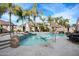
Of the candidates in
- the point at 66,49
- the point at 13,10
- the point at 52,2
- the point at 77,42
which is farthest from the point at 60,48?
the point at 13,10

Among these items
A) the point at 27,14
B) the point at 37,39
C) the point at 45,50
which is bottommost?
the point at 45,50

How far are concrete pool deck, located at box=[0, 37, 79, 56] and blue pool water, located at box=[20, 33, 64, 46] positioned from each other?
0.06 meters

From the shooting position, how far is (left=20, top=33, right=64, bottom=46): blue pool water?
2.98 m

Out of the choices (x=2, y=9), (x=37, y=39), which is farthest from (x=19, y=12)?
(x=37, y=39)

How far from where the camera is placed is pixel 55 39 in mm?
3002

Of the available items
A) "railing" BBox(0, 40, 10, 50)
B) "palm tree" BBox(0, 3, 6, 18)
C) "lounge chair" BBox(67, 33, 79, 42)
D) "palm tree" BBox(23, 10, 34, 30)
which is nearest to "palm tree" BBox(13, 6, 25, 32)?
"palm tree" BBox(23, 10, 34, 30)

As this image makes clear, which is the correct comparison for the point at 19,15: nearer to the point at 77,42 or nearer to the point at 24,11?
the point at 24,11

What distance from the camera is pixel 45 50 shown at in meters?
2.98

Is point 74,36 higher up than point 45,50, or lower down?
higher up

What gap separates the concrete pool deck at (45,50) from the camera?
296cm

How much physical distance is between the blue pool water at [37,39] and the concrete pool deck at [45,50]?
0.20 ft

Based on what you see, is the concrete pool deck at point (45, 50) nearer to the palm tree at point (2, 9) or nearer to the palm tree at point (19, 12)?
the palm tree at point (19, 12)

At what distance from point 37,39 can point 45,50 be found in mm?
209

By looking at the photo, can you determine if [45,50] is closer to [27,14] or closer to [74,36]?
[74,36]
